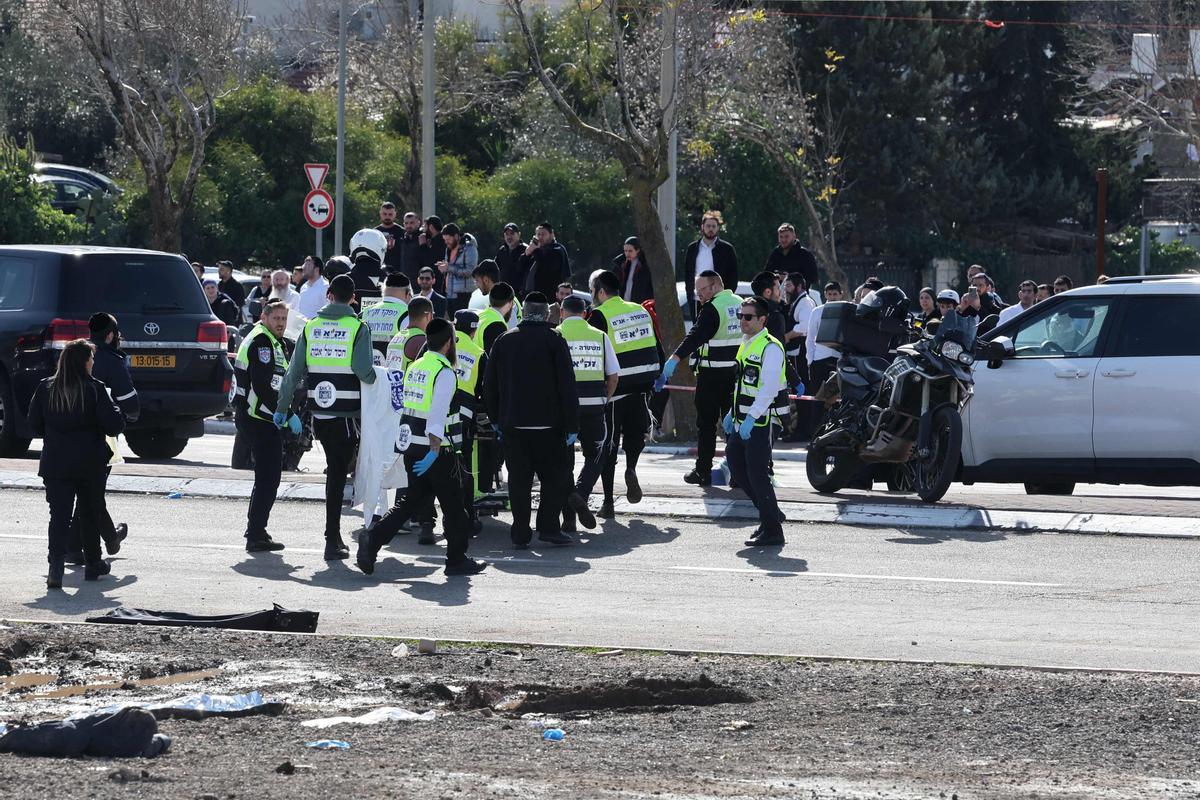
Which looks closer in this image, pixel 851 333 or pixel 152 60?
pixel 851 333

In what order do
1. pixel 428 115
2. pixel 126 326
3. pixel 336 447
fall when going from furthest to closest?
pixel 428 115
pixel 126 326
pixel 336 447

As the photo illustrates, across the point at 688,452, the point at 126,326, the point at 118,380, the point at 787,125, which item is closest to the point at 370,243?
the point at 126,326

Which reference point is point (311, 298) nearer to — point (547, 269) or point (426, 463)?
point (547, 269)

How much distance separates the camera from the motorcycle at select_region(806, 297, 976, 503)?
47.5 feet

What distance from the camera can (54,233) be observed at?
33625 millimetres

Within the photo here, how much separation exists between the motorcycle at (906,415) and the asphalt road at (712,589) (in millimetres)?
1033

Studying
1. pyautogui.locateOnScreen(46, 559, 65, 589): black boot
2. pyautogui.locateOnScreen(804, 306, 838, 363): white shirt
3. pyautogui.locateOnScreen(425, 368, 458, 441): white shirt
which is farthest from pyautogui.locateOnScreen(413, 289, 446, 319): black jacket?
pyautogui.locateOnScreen(46, 559, 65, 589): black boot

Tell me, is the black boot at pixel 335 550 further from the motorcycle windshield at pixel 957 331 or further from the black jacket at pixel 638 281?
the black jacket at pixel 638 281

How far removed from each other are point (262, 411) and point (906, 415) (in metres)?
5.11

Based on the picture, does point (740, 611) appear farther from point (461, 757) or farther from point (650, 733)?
point (461, 757)

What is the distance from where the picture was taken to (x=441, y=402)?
1188 cm

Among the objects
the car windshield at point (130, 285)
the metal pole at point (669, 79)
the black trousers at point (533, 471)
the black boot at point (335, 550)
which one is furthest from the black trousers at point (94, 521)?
the metal pole at point (669, 79)

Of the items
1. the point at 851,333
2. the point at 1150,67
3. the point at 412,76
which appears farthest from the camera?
the point at 1150,67

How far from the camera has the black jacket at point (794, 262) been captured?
20484mm
